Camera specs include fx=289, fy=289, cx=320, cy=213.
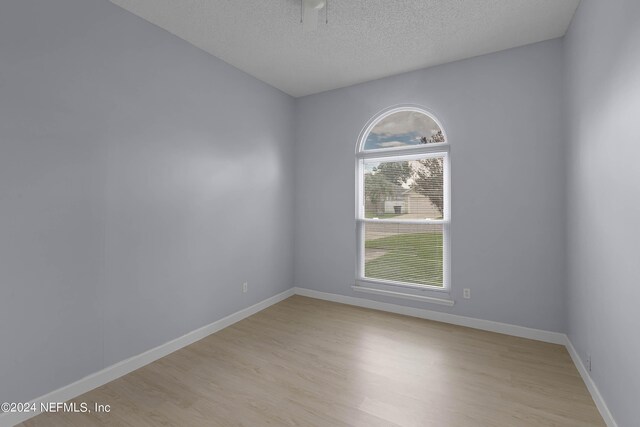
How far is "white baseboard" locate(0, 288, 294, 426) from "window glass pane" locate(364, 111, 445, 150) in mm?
2712

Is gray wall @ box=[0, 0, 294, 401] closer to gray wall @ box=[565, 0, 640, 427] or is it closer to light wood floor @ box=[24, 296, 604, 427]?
light wood floor @ box=[24, 296, 604, 427]

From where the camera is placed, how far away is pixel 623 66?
153 centimetres

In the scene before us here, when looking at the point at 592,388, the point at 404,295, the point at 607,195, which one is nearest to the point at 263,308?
the point at 404,295

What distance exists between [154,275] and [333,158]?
2594mm

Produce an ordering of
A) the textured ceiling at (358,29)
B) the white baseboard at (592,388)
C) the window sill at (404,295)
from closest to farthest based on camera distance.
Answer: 1. the white baseboard at (592,388)
2. the textured ceiling at (358,29)
3. the window sill at (404,295)

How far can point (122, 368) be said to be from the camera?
229 centimetres

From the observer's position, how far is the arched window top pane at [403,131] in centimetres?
347

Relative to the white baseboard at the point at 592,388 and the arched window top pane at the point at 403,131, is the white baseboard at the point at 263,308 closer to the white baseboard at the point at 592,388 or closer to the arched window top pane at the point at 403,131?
the white baseboard at the point at 592,388

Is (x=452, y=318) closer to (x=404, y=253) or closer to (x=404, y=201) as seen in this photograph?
(x=404, y=253)

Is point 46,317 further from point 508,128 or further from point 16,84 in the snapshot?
point 508,128

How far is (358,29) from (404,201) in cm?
197

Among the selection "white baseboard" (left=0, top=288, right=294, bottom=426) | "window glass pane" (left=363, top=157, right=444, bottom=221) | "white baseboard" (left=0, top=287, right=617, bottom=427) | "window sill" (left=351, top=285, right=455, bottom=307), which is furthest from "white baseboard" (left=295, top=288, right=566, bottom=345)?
"white baseboard" (left=0, top=288, right=294, bottom=426)

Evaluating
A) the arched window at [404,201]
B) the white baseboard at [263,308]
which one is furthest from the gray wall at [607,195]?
the arched window at [404,201]

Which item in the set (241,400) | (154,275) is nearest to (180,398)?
(241,400)
